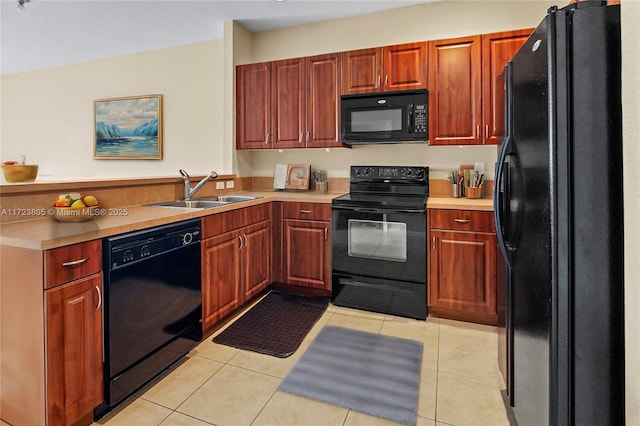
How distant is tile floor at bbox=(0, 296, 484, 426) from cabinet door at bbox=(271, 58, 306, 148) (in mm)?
1817

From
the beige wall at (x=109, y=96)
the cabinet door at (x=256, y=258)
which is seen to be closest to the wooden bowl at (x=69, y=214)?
the cabinet door at (x=256, y=258)

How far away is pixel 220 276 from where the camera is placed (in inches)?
97.2

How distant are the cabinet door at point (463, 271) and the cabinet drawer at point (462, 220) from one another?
4 centimetres

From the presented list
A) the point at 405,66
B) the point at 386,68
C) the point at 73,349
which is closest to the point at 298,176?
the point at 386,68

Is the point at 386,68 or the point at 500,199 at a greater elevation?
the point at 386,68

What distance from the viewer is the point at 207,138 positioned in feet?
12.9

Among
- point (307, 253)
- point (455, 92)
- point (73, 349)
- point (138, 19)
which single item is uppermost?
point (138, 19)

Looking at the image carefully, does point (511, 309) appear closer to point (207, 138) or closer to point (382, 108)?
point (382, 108)

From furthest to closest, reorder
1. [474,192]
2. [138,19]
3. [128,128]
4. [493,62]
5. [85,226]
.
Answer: [128,128] → [138,19] → [474,192] → [493,62] → [85,226]

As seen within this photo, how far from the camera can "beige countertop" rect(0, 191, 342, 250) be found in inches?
Answer: 55.6

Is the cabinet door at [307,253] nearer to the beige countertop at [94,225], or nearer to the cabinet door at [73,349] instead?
the beige countertop at [94,225]

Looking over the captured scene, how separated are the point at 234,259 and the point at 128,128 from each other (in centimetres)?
280

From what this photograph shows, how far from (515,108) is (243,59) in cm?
297

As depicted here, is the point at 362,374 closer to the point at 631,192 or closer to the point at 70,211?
the point at 631,192
